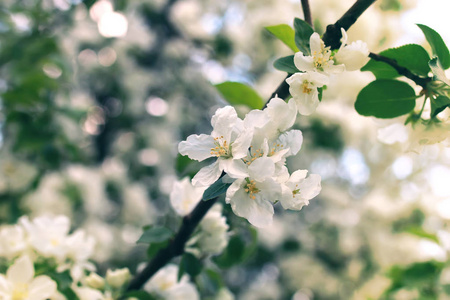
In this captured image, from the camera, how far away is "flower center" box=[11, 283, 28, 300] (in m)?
0.65

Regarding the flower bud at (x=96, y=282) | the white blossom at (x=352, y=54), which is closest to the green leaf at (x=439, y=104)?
the white blossom at (x=352, y=54)

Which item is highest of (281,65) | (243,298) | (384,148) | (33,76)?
(281,65)

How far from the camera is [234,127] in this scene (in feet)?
1.73

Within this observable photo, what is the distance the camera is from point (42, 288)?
646mm

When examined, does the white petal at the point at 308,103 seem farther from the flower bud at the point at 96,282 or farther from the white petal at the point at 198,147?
the flower bud at the point at 96,282

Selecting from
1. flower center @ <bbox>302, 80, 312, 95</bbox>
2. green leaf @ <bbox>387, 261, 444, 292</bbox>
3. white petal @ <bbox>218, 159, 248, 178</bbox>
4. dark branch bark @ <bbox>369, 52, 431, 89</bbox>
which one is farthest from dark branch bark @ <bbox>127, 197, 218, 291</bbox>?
green leaf @ <bbox>387, 261, 444, 292</bbox>

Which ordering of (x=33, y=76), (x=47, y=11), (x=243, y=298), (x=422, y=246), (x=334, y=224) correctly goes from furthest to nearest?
(x=243, y=298)
(x=334, y=224)
(x=422, y=246)
(x=47, y=11)
(x=33, y=76)

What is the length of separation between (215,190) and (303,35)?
249mm

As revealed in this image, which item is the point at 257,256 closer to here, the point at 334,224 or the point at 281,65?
the point at 334,224

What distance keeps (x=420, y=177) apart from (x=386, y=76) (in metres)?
2.92

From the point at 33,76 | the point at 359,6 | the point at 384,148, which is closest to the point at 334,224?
the point at 384,148

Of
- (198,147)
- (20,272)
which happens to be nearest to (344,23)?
(198,147)

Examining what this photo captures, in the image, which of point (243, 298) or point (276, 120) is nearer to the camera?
point (276, 120)

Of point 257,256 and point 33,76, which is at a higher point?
point 33,76
